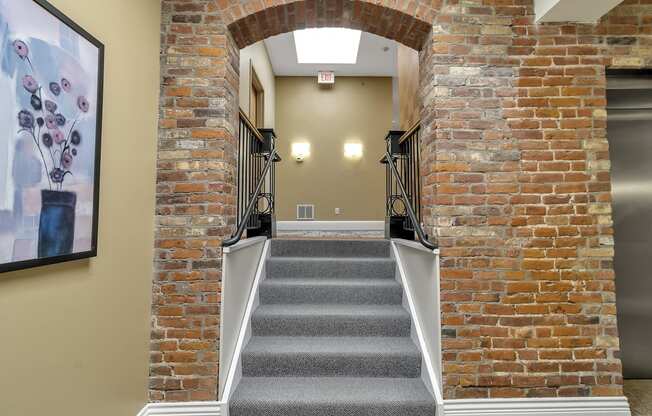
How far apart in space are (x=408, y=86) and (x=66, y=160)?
12.2ft

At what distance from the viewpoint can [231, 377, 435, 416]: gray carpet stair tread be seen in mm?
2078

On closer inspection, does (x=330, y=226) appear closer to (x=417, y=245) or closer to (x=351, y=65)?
(x=351, y=65)

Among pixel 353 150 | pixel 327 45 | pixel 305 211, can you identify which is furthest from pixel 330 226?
pixel 327 45

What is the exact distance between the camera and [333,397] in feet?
6.98

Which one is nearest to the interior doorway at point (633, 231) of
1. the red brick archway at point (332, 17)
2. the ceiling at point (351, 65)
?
the red brick archway at point (332, 17)

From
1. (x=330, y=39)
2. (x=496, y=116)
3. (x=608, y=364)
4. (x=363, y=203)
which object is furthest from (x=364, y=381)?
(x=330, y=39)

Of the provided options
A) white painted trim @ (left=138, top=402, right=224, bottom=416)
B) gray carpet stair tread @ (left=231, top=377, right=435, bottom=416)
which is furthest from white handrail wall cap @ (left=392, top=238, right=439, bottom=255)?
white painted trim @ (left=138, top=402, right=224, bottom=416)

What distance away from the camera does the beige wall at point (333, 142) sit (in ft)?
23.8

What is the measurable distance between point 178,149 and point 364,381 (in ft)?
6.41

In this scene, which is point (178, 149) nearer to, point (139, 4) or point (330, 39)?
point (139, 4)

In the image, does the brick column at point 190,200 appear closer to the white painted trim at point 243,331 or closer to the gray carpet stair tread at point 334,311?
the white painted trim at point 243,331

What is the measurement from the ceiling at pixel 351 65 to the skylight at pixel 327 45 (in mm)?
113

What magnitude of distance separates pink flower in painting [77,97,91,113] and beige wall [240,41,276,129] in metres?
2.63

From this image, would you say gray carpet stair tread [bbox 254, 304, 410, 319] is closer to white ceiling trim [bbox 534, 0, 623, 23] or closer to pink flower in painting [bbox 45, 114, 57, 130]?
pink flower in painting [bbox 45, 114, 57, 130]
